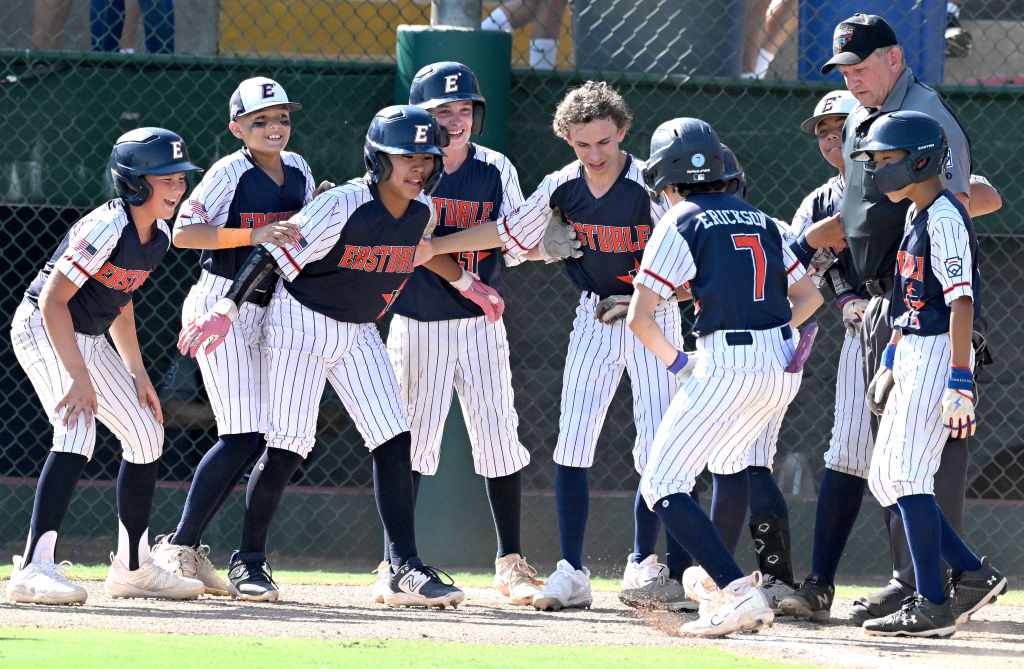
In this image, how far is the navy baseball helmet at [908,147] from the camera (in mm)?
4523

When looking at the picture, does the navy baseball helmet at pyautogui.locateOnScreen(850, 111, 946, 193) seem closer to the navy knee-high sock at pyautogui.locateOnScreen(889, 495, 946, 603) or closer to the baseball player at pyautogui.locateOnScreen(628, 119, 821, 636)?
the baseball player at pyautogui.locateOnScreen(628, 119, 821, 636)

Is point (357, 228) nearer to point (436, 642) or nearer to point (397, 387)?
point (397, 387)

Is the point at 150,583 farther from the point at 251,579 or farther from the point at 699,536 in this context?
the point at 699,536

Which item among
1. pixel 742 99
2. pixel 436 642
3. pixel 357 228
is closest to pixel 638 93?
pixel 742 99

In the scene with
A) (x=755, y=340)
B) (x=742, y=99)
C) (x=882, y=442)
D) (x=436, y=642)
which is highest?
Result: (x=742, y=99)

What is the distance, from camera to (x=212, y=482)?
17.3ft

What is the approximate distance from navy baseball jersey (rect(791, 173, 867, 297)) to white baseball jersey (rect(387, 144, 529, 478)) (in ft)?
3.40

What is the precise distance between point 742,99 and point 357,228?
231cm

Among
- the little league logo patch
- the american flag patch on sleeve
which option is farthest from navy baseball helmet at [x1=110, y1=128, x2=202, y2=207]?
the little league logo patch

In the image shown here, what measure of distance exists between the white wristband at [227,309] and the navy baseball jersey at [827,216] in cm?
190

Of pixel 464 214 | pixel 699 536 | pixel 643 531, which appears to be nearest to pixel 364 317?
pixel 464 214

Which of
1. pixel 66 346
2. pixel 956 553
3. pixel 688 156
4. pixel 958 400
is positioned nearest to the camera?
pixel 958 400

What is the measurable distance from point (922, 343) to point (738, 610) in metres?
0.94

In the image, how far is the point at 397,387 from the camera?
208 inches
